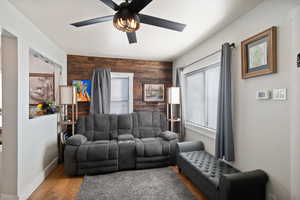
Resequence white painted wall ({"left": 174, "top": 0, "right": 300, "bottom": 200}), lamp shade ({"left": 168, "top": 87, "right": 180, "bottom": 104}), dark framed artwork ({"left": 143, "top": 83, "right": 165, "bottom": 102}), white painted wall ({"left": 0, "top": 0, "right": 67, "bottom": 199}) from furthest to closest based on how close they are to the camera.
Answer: dark framed artwork ({"left": 143, "top": 83, "right": 165, "bottom": 102})
lamp shade ({"left": 168, "top": 87, "right": 180, "bottom": 104})
white painted wall ({"left": 0, "top": 0, "right": 67, "bottom": 199})
white painted wall ({"left": 174, "top": 0, "right": 300, "bottom": 200})

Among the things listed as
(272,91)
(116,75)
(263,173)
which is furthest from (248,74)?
(116,75)

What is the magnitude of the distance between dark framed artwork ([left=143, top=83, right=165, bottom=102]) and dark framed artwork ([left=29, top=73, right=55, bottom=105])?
7.50 feet

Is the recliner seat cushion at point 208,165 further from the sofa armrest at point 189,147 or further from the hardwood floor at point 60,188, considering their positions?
the hardwood floor at point 60,188

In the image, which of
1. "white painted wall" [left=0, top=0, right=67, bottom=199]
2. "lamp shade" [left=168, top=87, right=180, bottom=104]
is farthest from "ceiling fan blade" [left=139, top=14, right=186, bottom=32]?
"lamp shade" [left=168, top=87, right=180, bottom=104]

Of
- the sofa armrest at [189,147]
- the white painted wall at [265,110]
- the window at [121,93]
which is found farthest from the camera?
the window at [121,93]

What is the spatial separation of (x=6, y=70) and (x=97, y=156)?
1834 mm

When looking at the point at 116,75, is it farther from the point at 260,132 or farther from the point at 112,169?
the point at 260,132

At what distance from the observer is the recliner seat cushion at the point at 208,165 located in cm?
197

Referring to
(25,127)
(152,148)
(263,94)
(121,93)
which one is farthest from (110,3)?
(121,93)

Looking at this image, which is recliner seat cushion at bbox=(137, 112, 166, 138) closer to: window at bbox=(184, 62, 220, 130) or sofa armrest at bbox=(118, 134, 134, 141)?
sofa armrest at bbox=(118, 134, 134, 141)

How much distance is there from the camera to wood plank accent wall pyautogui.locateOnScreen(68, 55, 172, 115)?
12.5ft

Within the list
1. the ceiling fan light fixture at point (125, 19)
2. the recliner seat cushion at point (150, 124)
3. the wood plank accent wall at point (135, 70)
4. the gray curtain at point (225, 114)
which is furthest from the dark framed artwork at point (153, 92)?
the ceiling fan light fixture at point (125, 19)

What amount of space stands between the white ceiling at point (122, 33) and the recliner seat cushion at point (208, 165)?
2.07m

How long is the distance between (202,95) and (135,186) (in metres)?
2.14
